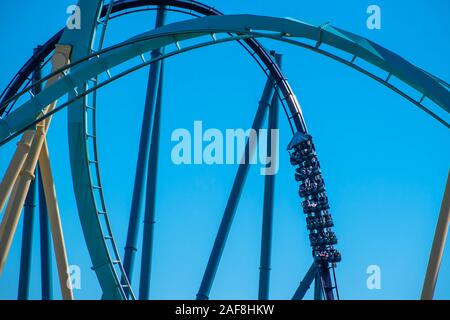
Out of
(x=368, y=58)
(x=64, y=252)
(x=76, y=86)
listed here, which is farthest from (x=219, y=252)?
(x=368, y=58)

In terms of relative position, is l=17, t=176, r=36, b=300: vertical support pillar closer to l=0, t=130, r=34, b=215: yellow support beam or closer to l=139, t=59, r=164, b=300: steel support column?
l=139, t=59, r=164, b=300: steel support column

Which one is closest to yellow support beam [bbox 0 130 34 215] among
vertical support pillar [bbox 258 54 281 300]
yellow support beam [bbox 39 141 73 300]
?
yellow support beam [bbox 39 141 73 300]

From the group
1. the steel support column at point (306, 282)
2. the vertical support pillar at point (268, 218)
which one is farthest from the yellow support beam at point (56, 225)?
the steel support column at point (306, 282)

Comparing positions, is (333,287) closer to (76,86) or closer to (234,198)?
(234,198)

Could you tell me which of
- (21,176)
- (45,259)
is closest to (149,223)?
(45,259)

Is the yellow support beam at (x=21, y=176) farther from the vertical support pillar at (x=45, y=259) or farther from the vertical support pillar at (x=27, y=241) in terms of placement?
the vertical support pillar at (x=45, y=259)
